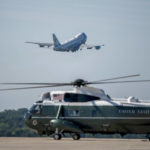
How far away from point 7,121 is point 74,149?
10499cm

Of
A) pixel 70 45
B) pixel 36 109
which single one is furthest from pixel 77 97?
pixel 70 45

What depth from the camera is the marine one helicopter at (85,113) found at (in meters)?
42.8

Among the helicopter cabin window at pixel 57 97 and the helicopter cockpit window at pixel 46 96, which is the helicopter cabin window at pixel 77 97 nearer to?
the helicopter cabin window at pixel 57 97

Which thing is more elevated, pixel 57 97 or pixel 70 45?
pixel 70 45

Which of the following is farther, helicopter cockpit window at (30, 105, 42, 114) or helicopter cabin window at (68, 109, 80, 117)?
helicopter cockpit window at (30, 105, 42, 114)

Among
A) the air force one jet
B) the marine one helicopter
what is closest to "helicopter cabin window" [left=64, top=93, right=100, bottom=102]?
the marine one helicopter

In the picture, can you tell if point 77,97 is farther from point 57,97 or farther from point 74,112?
point 57,97

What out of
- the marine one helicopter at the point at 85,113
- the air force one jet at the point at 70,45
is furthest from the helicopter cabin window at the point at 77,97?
the air force one jet at the point at 70,45

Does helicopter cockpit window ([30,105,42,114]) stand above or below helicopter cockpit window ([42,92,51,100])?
below

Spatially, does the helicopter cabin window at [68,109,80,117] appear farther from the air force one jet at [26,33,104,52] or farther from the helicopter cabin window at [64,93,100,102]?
the air force one jet at [26,33,104,52]

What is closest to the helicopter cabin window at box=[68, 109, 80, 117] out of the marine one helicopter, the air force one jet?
the marine one helicopter

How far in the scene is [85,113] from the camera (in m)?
44.2

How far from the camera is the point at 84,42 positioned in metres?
150

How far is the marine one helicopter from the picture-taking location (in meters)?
42.8
